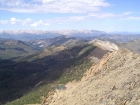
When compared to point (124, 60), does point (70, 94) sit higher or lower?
lower

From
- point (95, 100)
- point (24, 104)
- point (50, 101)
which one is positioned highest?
point (95, 100)

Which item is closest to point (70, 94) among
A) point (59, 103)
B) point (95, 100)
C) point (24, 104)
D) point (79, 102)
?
point (59, 103)

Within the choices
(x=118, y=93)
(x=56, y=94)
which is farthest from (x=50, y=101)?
(x=118, y=93)

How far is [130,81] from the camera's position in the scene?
53.9 meters

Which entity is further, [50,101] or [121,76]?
[50,101]

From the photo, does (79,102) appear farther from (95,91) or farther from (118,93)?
Answer: (118,93)

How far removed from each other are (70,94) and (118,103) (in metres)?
19.2

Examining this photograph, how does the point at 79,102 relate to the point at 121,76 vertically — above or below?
below

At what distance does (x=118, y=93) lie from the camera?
5028cm

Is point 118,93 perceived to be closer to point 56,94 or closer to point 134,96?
point 134,96

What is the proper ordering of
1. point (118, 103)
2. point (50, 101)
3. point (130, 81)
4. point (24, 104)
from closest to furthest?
1. point (118, 103)
2. point (130, 81)
3. point (50, 101)
4. point (24, 104)

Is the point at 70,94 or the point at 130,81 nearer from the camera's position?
the point at 130,81

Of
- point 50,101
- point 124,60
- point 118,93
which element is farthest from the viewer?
point 124,60

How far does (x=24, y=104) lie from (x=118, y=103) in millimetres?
99857
